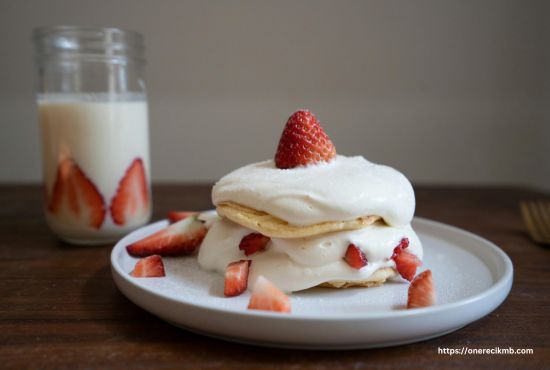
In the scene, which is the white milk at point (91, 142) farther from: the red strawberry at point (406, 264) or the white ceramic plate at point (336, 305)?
the red strawberry at point (406, 264)

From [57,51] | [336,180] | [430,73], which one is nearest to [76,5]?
[57,51]

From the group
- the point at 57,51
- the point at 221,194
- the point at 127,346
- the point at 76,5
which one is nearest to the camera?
the point at 127,346

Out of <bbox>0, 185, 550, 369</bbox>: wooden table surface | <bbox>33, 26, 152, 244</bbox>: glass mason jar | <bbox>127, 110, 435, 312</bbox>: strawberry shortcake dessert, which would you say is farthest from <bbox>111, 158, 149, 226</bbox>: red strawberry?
<bbox>127, 110, 435, 312</bbox>: strawberry shortcake dessert

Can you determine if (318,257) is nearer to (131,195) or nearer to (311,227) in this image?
(311,227)

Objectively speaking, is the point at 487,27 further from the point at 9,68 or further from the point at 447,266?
the point at 9,68

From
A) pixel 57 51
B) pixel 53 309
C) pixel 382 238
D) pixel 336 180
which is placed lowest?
pixel 53 309

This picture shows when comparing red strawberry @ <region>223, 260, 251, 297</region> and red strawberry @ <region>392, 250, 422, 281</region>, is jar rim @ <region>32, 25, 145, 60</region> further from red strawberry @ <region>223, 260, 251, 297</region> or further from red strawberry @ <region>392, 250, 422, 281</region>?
red strawberry @ <region>392, 250, 422, 281</region>

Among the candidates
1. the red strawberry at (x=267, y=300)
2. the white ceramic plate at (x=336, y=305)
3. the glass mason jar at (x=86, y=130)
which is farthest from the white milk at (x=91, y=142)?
the red strawberry at (x=267, y=300)

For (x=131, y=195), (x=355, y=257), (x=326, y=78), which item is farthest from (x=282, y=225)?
(x=326, y=78)
